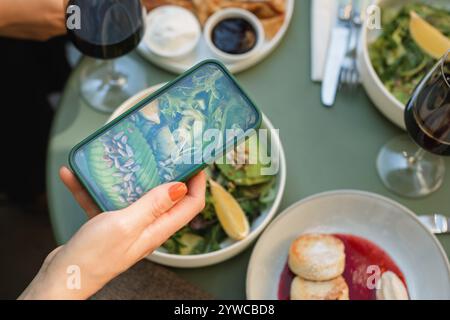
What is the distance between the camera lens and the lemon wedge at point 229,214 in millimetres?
1139

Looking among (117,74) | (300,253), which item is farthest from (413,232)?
(117,74)

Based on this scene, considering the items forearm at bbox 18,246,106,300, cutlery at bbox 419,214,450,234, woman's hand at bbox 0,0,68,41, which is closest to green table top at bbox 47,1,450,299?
cutlery at bbox 419,214,450,234

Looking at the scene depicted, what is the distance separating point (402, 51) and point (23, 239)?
131cm

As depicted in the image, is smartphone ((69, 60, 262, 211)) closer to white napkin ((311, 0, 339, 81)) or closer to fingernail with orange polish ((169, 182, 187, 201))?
fingernail with orange polish ((169, 182, 187, 201))

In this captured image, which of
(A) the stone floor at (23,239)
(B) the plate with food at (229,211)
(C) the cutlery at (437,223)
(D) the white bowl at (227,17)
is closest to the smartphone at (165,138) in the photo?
(B) the plate with food at (229,211)

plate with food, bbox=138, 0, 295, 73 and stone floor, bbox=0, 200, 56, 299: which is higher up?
plate with food, bbox=138, 0, 295, 73

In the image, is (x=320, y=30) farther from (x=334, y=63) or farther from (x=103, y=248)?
(x=103, y=248)

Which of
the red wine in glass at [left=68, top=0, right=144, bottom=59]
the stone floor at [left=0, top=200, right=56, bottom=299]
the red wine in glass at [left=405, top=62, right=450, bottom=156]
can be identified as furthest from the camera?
the stone floor at [left=0, top=200, right=56, bottom=299]

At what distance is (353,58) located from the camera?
1312mm

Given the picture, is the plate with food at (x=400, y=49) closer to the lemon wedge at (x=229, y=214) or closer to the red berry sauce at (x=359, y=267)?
the red berry sauce at (x=359, y=267)

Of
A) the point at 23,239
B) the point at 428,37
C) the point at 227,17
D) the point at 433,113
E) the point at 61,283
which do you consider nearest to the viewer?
the point at 61,283

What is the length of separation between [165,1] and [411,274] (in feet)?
2.64

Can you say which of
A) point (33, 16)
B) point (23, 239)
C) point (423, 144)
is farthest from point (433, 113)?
point (23, 239)

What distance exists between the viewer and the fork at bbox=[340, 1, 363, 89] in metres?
1.29
